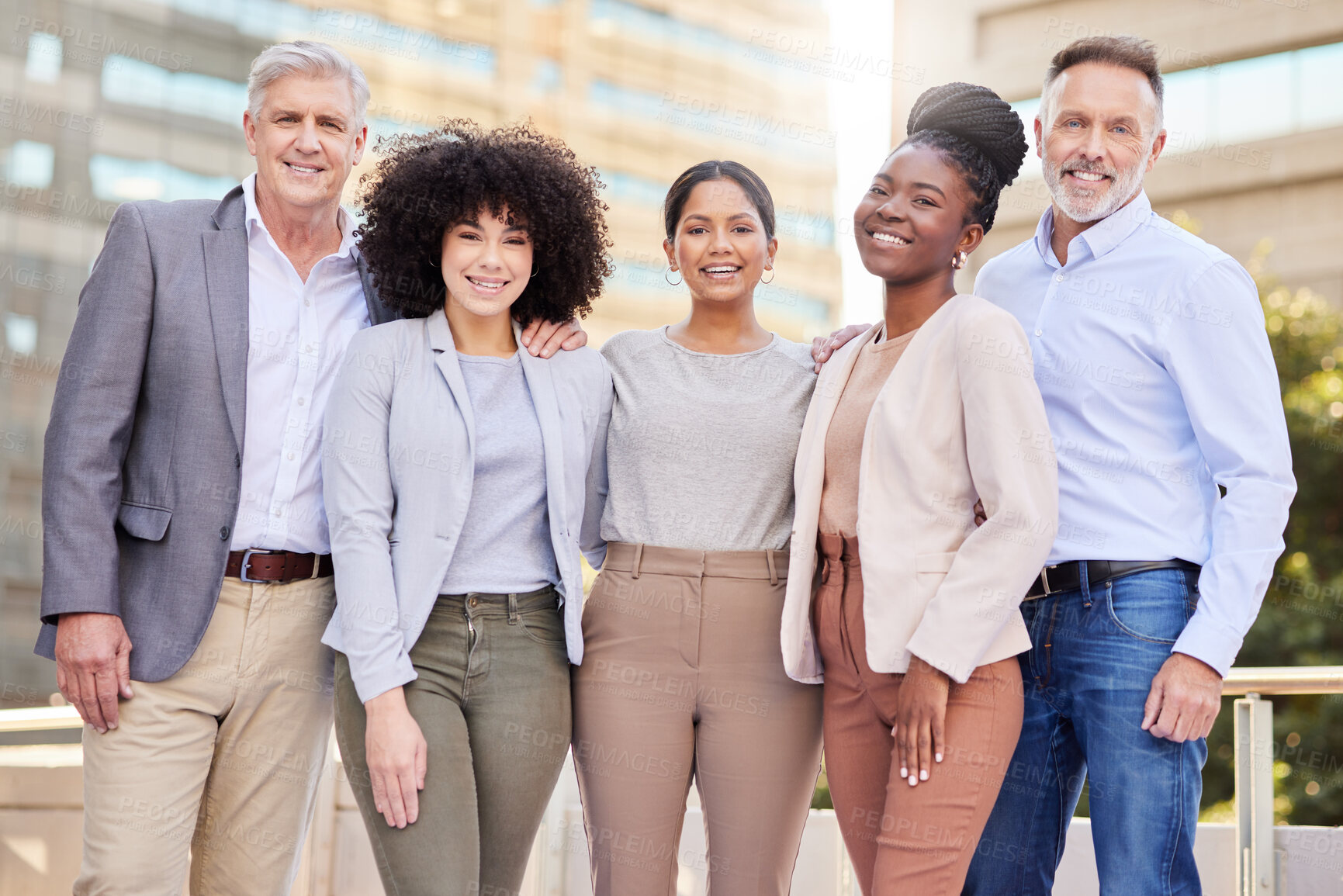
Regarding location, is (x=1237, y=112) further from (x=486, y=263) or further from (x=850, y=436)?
(x=486, y=263)

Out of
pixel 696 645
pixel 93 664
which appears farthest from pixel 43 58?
pixel 696 645

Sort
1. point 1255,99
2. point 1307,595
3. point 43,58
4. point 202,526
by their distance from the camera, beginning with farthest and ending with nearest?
point 1255,99, point 43,58, point 1307,595, point 202,526

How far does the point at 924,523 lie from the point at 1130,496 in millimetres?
434

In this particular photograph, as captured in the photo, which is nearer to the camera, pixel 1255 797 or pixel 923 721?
pixel 923 721

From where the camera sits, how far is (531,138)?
111 inches

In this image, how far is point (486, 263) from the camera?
2500 millimetres

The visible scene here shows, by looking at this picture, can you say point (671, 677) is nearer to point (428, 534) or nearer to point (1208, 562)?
point (428, 534)

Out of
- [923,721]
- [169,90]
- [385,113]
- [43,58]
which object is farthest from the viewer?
[385,113]

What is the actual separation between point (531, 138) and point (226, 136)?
24.4 m

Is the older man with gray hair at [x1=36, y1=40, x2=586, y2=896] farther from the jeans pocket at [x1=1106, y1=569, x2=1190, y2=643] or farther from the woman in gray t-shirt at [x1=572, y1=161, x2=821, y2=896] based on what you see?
the jeans pocket at [x1=1106, y1=569, x2=1190, y2=643]

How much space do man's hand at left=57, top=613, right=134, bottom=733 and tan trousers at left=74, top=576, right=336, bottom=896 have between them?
41mm

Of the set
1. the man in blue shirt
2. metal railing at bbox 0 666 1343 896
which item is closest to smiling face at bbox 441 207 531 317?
the man in blue shirt

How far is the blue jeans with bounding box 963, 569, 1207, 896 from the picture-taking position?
217 centimetres

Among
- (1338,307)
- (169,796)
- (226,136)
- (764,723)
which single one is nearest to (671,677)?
(764,723)
